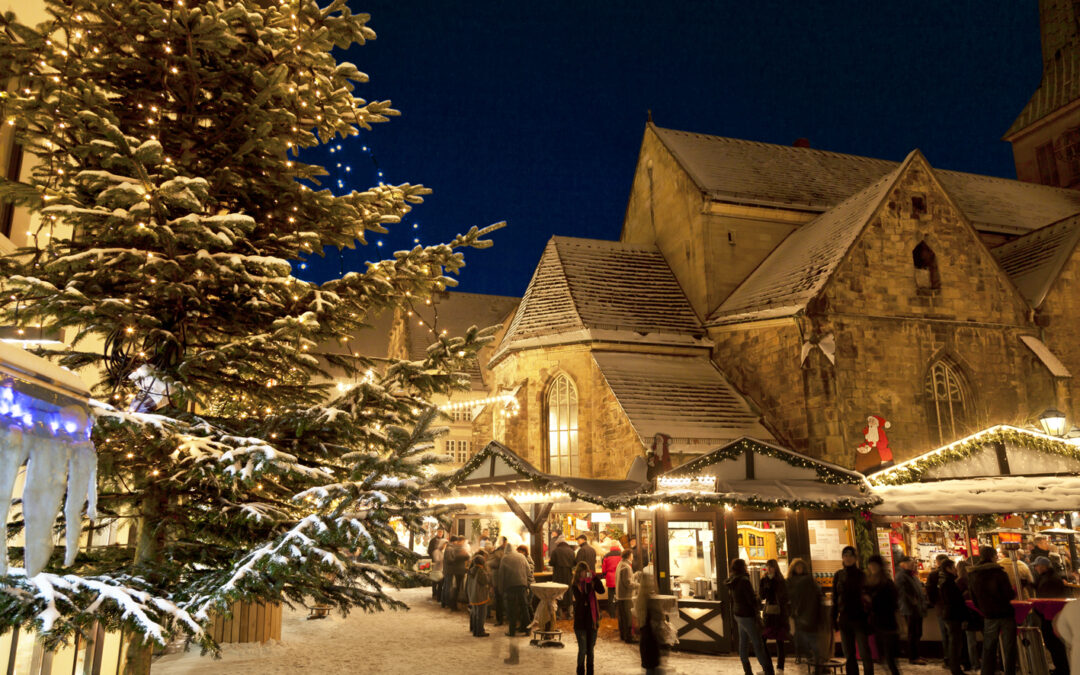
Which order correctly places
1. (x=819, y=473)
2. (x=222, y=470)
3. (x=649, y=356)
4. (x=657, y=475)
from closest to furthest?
(x=222, y=470), (x=819, y=473), (x=657, y=475), (x=649, y=356)

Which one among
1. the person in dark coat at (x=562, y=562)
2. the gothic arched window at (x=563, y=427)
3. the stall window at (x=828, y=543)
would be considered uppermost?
the gothic arched window at (x=563, y=427)

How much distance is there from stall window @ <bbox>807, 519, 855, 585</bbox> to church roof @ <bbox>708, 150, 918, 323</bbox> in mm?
7471

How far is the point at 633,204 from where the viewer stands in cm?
3033

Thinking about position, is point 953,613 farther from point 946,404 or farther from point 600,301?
point 600,301

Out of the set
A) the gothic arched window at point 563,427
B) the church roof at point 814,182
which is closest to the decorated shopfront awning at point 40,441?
the gothic arched window at point 563,427

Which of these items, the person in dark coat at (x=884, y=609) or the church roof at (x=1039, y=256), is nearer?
the person in dark coat at (x=884, y=609)

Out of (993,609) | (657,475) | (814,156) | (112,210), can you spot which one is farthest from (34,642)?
(814,156)

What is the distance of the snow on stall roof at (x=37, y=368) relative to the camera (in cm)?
251

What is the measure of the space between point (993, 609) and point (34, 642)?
10606 millimetres

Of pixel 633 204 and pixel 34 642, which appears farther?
pixel 633 204

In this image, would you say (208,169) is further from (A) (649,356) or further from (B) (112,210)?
(A) (649,356)

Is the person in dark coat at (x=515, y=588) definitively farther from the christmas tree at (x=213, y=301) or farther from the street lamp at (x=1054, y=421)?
the street lamp at (x=1054, y=421)

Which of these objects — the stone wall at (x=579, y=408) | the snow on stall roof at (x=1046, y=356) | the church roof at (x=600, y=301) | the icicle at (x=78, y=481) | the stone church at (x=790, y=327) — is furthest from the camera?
the church roof at (x=600, y=301)

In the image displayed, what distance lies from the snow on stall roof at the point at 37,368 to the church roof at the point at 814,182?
77.0ft
